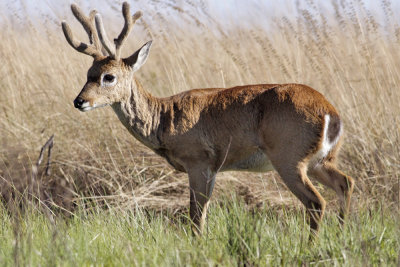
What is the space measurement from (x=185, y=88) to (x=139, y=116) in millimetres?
1556

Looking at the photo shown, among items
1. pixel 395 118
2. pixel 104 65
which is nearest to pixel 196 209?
pixel 104 65

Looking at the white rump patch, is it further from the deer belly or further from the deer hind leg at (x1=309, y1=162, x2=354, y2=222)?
the deer belly

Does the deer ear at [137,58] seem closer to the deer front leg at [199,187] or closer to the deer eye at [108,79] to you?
the deer eye at [108,79]

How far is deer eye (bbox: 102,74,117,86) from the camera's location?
4.88m

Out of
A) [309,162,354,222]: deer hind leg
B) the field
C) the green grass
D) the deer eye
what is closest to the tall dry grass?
the field

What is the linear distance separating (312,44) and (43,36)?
11.4 ft

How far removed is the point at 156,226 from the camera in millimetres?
3926

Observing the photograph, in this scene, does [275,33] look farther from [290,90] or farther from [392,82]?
[290,90]

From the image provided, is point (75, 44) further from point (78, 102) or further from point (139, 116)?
point (139, 116)

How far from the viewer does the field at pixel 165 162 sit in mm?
3367

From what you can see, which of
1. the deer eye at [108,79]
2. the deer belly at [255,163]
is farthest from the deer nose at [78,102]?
the deer belly at [255,163]

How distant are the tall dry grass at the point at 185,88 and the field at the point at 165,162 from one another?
2cm

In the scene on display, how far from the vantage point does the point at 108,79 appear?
4.89 meters

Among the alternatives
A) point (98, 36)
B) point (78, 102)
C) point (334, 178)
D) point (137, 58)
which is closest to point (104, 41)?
point (98, 36)
